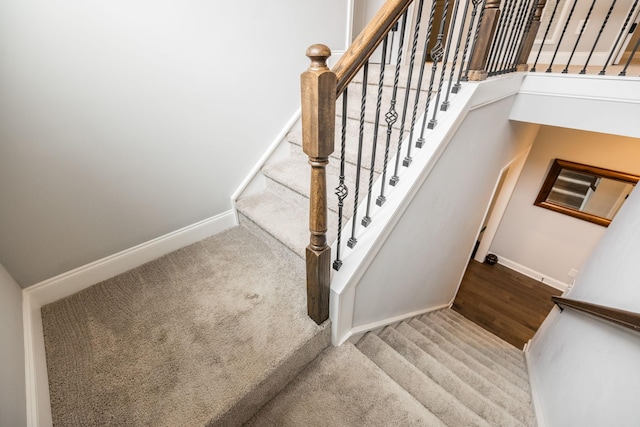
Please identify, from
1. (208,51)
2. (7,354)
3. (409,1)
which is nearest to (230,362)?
(7,354)

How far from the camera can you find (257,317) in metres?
1.40

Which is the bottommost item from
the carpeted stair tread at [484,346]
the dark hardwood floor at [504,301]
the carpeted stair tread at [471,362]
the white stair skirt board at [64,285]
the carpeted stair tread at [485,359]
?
the dark hardwood floor at [504,301]

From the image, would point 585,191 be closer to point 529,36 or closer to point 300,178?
point 529,36

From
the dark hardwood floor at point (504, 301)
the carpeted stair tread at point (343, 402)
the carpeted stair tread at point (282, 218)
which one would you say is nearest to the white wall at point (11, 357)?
the carpeted stair tread at point (343, 402)

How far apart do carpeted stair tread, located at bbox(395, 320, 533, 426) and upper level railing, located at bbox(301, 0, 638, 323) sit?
3.37ft

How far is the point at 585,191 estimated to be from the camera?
3596 millimetres

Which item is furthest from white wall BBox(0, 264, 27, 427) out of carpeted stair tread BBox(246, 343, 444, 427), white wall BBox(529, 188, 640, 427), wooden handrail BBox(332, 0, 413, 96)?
white wall BBox(529, 188, 640, 427)

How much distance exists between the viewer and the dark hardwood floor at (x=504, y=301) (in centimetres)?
356

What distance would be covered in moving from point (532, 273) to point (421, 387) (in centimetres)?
400

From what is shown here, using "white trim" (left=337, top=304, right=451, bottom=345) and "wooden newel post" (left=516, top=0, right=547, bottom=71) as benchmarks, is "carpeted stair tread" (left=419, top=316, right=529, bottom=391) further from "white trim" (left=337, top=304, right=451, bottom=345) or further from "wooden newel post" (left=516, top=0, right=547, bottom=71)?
"wooden newel post" (left=516, top=0, right=547, bottom=71)

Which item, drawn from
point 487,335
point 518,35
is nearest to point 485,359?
point 487,335

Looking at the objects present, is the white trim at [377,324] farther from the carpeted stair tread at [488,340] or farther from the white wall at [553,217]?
the white wall at [553,217]

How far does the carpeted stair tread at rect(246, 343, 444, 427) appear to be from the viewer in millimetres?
1130

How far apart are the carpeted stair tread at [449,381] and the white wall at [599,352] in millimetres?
294
